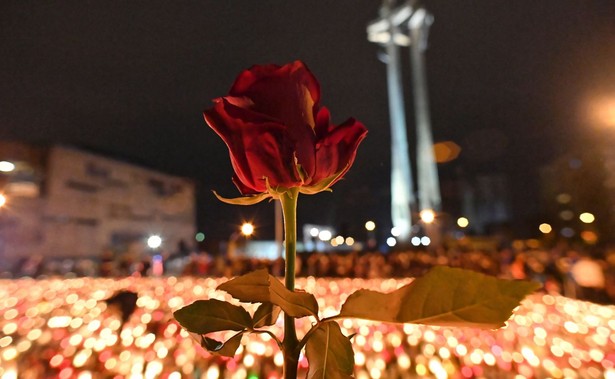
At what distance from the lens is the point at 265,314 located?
1.99 feet

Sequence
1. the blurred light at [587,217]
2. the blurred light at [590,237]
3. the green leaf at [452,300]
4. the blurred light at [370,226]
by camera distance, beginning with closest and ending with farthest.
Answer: the green leaf at [452,300] → the blurred light at [590,237] → the blurred light at [587,217] → the blurred light at [370,226]

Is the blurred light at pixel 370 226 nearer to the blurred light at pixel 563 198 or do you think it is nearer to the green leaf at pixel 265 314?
the blurred light at pixel 563 198

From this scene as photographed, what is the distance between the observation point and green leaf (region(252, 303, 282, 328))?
1.99 ft

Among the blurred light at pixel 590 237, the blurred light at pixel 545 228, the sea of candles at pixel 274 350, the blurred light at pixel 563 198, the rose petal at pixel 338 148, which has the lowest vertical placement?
the blurred light at pixel 590 237

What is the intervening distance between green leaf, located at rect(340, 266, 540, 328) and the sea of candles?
52.0 inches

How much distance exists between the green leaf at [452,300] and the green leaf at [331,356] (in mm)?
74

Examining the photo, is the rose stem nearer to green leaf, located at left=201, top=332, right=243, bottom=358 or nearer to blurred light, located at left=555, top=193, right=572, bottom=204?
green leaf, located at left=201, top=332, right=243, bottom=358

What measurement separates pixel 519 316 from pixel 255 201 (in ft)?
9.84

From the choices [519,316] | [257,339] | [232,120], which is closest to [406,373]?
[257,339]

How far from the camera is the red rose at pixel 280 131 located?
0.58 meters

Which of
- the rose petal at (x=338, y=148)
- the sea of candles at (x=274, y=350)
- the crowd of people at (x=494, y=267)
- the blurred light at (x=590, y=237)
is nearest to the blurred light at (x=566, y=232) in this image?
the blurred light at (x=590, y=237)

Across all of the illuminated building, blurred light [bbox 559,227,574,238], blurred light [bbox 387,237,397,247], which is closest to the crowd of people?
the illuminated building

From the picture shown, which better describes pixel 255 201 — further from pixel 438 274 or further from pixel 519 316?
pixel 519 316

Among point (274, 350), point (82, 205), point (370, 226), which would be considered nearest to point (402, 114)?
point (370, 226)
